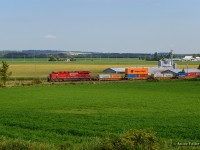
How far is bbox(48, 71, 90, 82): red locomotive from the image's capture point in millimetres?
79875

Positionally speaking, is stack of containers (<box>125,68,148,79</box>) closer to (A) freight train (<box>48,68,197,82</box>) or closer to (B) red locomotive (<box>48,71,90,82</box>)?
(A) freight train (<box>48,68,197,82</box>)

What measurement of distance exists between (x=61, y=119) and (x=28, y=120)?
1.94 metres

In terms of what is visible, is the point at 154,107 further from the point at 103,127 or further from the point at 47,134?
the point at 47,134

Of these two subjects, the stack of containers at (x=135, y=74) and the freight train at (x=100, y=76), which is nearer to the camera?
the freight train at (x=100, y=76)

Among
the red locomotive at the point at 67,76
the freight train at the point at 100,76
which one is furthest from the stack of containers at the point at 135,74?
the red locomotive at the point at 67,76

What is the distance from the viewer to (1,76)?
68.9 metres

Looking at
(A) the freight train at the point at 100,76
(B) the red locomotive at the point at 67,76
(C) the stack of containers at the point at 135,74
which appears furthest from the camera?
(C) the stack of containers at the point at 135,74

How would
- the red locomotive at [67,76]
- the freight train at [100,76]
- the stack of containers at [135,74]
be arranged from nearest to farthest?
the red locomotive at [67,76]
the freight train at [100,76]
the stack of containers at [135,74]

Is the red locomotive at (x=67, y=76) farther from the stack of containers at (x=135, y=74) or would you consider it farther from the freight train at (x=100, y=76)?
the stack of containers at (x=135, y=74)

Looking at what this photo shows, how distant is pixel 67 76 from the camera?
81.8 m

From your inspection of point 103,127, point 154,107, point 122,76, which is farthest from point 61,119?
point 122,76

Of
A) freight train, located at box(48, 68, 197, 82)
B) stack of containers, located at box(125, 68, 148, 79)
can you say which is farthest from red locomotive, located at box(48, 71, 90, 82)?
stack of containers, located at box(125, 68, 148, 79)

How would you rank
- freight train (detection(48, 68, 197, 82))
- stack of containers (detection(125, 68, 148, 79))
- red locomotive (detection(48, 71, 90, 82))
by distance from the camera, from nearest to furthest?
1. red locomotive (detection(48, 71, 90, 82))
2. freight train (detection(48, 68, 197, 82))
3. stack of containers (detection(125, 68, 148, 79))

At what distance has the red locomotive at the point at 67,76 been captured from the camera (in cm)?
7988
